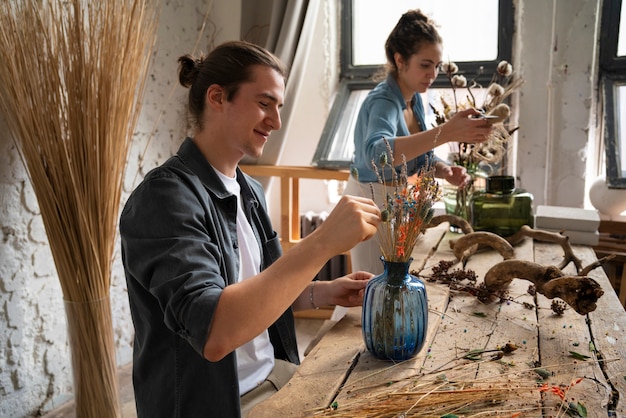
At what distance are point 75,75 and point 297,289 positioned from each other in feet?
4.54

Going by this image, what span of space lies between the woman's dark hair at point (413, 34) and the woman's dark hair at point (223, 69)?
107 cm

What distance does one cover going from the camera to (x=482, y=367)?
125cm

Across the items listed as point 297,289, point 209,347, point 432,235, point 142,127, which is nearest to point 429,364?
point 297,289

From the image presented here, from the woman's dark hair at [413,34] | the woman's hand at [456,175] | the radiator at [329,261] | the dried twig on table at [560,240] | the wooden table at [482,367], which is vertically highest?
the woman's dark hair at [413,34]

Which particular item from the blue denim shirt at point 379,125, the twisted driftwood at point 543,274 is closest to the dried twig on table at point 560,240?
the twisted driftwood at point 543,274

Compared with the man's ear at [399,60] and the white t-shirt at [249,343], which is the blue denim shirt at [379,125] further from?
the white t-shirt at [249,343]

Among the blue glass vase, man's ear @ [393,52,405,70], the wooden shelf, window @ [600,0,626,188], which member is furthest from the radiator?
the blue glass vase

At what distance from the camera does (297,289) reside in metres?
1.20

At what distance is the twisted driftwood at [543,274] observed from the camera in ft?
4.67

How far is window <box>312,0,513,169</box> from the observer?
3.44 meters

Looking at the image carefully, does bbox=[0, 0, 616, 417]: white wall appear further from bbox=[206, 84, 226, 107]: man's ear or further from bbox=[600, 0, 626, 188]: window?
bbox=[206, 84, 226, 107]: man's ear

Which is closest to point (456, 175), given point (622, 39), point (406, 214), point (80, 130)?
point (406, 214)

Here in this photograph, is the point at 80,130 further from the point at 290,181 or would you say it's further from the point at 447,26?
the point at 447,26

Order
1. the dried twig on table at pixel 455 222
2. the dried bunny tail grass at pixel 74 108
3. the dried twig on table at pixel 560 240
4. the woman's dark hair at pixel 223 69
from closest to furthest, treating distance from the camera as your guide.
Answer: the woman's dark hair at pixel 223 69 < the dried twig on table at pixel 560 240 < the dried bunny tail grass at pixel 74 108 < the dried twig on table at pixel 455 222
